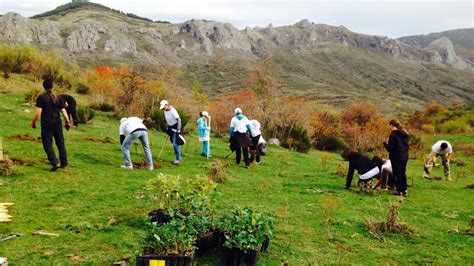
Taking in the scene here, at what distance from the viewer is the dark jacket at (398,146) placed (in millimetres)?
12428

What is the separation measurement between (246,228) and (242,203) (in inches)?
148

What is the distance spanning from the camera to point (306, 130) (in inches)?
1175

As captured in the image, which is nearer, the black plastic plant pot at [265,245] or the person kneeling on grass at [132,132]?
the black plastic plant pot at [265,245]

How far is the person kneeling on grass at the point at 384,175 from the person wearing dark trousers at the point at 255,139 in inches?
190

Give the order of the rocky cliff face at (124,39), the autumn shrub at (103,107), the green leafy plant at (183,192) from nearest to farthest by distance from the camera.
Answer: the green leafy plant at (183,192) → the autumn shrub at (103,107) → the rocky cliff face at (124,39)

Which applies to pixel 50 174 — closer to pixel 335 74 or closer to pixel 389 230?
pixel 389 230

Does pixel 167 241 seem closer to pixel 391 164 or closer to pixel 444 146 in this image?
pixel 391 164

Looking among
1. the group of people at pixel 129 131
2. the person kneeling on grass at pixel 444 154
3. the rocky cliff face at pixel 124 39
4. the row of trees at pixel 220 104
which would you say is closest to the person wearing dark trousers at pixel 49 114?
the group of people at pixel 129 131

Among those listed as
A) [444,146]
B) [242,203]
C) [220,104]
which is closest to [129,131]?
[242,203]

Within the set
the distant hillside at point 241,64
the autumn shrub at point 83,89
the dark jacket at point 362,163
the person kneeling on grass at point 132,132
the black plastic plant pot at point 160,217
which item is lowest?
the black plastic plant pot at point 160,217

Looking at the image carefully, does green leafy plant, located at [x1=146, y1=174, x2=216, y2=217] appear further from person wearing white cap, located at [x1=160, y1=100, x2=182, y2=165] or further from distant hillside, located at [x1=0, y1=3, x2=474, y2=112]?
distant hillside, located at [x1=0, y1=3, x2=474, y2=112]

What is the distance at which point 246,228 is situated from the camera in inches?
263

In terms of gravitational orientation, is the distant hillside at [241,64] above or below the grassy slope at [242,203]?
above

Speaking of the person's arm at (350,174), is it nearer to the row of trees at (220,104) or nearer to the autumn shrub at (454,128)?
the row of trees at (220,104)
